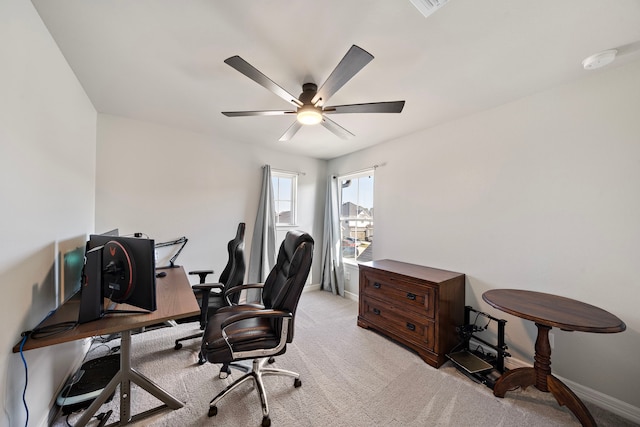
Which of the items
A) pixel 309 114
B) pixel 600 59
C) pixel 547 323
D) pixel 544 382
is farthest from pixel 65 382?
pixel 600 59

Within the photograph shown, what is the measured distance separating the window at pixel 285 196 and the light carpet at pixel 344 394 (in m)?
2.12

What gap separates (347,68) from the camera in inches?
52.4

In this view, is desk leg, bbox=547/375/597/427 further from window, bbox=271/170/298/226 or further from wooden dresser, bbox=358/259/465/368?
window, bbox=271/170/298/226

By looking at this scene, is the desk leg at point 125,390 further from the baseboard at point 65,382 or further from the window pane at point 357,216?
A: the window pane at point 357,216

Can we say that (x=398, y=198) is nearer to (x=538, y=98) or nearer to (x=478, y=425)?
(x=538, y=98)

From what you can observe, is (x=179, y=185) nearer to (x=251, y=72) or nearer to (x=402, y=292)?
(x=251, y=72)

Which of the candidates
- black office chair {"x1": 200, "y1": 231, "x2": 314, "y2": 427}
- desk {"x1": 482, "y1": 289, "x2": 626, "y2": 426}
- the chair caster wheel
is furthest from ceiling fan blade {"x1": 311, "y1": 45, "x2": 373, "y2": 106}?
the chair caster wheel

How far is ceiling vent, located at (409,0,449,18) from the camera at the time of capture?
3.62 feet

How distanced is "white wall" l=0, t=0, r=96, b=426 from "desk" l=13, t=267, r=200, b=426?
12 centimetres

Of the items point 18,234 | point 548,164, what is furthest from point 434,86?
point 18,234

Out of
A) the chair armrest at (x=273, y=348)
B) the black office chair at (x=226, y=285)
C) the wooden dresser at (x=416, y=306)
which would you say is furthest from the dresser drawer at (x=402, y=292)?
the black office chair at (x=226, y=285)

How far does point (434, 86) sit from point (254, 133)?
2.18 meters

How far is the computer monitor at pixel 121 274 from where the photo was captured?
4.07ft

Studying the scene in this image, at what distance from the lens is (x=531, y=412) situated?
61.9 inches
